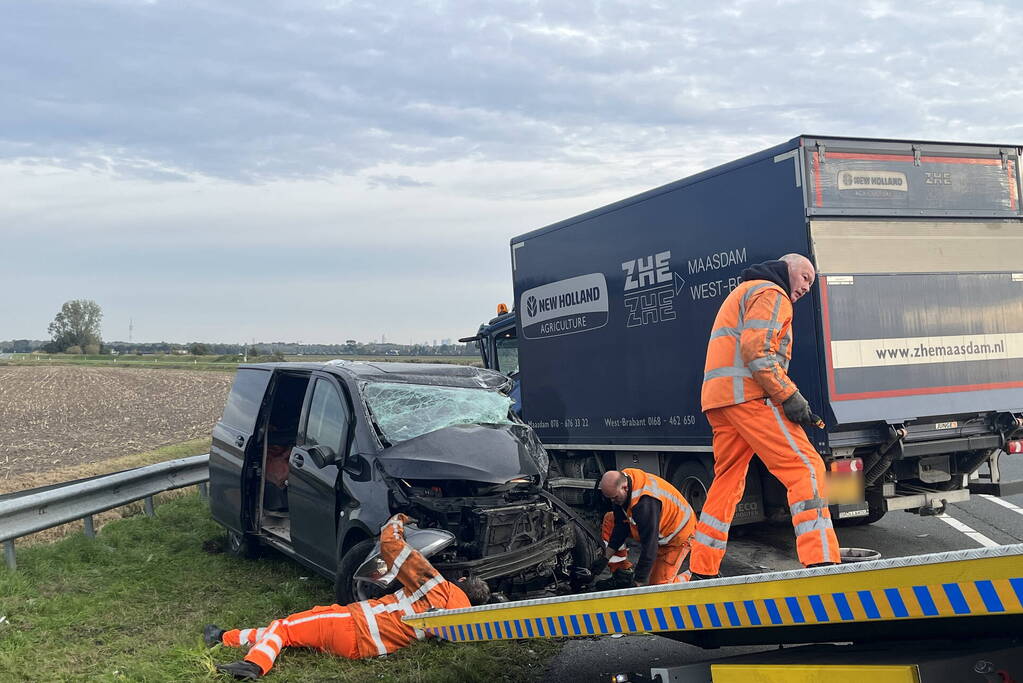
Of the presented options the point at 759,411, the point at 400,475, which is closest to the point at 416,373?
the point at 400,475

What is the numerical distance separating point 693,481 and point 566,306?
254cm

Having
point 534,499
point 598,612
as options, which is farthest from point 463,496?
point 598,612

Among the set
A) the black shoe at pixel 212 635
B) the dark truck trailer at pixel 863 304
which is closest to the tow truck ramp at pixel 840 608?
the black shoe at pixel 212 635

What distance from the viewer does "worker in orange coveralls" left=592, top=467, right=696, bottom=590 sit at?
589 cm

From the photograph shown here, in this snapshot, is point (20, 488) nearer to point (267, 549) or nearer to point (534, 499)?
point (267, 549)

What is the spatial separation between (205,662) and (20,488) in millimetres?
8272

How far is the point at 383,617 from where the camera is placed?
5195mm

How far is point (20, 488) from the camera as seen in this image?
471 inches

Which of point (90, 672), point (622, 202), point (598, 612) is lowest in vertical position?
point (90, 672)

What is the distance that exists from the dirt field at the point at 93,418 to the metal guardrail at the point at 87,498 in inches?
163

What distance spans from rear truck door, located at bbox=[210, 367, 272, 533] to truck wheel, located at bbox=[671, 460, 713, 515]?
3692mm

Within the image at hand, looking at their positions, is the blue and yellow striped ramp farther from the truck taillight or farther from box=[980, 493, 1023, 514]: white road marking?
box=[980, 493, 1023, 514]: white road marking

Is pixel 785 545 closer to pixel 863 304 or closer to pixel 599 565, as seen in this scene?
pixel 863 304

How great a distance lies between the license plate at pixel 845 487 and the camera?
7.02 m
